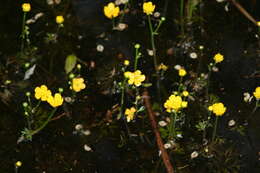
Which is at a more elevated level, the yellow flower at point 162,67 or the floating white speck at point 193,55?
the floating white speck at point 193,55

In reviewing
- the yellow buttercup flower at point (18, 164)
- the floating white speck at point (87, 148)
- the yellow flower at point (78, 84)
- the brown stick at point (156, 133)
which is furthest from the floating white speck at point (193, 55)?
the yellow buttercup flower at point (18, 164)

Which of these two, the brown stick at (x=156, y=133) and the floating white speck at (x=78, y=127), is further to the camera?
the floating white speck at (x=78, y=127)

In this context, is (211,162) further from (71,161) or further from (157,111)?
(71,161)

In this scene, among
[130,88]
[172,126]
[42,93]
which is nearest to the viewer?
[42,93]

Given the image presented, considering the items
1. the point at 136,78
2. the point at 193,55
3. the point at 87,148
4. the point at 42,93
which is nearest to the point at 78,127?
the point at 87,148

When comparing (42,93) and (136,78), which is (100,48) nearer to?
(136,78)

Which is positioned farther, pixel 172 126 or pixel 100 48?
pixel 100 48

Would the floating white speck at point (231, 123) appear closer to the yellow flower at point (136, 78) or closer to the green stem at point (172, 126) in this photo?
the green stem at point (172, 126)

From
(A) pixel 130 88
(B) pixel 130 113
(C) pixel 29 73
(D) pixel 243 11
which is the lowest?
(B) pixel 130 113
